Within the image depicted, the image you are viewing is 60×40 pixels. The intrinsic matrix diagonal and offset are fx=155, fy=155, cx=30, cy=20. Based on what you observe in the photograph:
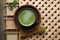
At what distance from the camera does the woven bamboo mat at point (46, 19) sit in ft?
5.60

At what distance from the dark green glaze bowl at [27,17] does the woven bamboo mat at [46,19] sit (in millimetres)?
56

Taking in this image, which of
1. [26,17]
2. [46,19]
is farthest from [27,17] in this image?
[46,19]

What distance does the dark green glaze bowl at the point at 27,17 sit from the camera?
166 cm

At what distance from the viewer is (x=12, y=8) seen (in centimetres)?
170

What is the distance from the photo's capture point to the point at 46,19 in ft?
5.61

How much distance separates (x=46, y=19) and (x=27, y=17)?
0.21 m

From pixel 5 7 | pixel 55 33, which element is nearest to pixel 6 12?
pixel 5 7

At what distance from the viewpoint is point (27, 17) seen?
168 cm

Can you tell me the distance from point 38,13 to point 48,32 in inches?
9.5

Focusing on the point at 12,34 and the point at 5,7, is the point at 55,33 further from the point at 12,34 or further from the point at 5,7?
the point at 5,7

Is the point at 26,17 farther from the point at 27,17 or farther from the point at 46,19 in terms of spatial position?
the point at 46,19

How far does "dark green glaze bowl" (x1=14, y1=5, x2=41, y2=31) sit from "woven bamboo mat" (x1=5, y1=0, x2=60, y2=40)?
56mm

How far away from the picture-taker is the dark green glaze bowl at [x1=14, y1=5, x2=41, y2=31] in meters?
1.66

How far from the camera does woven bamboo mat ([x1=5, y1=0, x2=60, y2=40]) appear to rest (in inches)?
67.2
